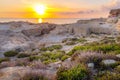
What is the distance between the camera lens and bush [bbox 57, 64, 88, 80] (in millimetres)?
10859

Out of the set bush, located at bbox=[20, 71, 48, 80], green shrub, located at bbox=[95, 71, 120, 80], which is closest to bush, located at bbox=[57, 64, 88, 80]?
green shrub, located at bbox=[95, 71, 120, 80]

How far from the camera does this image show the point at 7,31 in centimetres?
5600

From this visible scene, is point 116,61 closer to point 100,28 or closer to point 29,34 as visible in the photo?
point 100,28

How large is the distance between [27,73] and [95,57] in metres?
3.17

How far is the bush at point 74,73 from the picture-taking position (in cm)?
1086

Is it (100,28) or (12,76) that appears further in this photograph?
(100,28)

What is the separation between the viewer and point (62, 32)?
189 feet

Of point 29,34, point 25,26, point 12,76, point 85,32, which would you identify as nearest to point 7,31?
point 29,34

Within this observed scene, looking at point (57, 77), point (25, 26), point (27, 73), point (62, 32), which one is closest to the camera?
point (57, 77)

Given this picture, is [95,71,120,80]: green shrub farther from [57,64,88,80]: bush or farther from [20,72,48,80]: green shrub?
[20,72,48,80]: green shrub

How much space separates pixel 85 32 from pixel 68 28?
6.53m

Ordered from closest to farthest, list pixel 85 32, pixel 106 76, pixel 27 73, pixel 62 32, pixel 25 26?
pixel 106 76, pixel 27 73, pixel 85 32, pixel 62 32, pixel 25 26

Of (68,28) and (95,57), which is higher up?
(95,57)

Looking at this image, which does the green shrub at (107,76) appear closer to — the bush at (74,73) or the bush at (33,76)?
the bush at (74,73)
